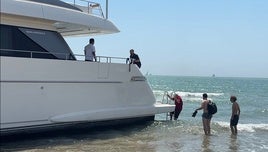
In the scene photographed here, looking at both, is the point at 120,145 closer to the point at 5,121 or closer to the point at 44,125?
the point at 44,125

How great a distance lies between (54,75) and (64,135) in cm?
213

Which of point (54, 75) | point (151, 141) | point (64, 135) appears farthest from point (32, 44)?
point (151, 141)

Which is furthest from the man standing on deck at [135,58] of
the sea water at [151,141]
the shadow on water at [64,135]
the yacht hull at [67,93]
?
the sea water at [151,141]

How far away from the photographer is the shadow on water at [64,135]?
35.6 feet

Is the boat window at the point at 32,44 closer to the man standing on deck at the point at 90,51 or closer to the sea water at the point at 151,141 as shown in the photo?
the man standing on deck at the point at 90,51

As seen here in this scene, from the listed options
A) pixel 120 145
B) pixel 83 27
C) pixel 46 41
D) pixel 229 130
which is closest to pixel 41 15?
pixel 46 41

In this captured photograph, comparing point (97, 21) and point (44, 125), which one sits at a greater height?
point (97, 21)

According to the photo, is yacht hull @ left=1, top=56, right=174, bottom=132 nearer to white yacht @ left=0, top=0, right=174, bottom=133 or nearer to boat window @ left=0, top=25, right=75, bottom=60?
white yacht @ left=0, top=0, right=174, bottom=133

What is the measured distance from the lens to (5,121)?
10500mm

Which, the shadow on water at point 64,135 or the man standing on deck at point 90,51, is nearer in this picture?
the shadow on water at point 64,135

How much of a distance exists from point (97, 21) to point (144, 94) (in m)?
3.18

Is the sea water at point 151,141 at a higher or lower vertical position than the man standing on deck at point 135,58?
lower

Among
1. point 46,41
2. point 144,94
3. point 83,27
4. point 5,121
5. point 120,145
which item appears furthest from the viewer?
point 144,94

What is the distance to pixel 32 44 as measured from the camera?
11.8 metres
